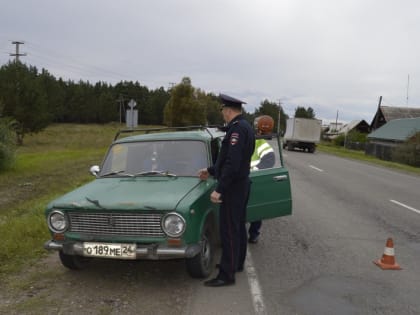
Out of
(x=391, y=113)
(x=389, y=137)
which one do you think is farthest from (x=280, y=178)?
(x=391, y=113)

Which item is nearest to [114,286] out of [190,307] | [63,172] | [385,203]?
[190,307]

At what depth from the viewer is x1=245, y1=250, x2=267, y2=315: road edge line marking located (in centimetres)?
412

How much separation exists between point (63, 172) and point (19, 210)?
7.82m

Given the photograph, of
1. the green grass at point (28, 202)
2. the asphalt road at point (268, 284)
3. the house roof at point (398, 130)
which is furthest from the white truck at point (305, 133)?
the asphalt road at point (268, 284)

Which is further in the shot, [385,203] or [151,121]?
[151,121]

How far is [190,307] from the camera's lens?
4113mm

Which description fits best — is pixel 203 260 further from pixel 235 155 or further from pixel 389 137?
pixel 389 137

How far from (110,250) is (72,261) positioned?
874mm

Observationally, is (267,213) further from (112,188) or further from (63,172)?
(63,172)

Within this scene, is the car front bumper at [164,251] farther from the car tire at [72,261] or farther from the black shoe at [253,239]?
the black shoe at [253,239]

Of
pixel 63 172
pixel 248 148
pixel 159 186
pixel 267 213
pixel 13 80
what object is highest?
pixel 13 80

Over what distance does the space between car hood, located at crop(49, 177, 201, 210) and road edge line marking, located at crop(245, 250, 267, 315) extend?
48.6 inches

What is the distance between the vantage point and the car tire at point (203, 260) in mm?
4688

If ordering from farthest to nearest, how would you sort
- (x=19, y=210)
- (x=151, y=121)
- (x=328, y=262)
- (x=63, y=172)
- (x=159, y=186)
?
(x=151, y=121) → (x=63, y=172) → (x=19, y=210) → (x=328, y=262) → (x=159, y=186)
